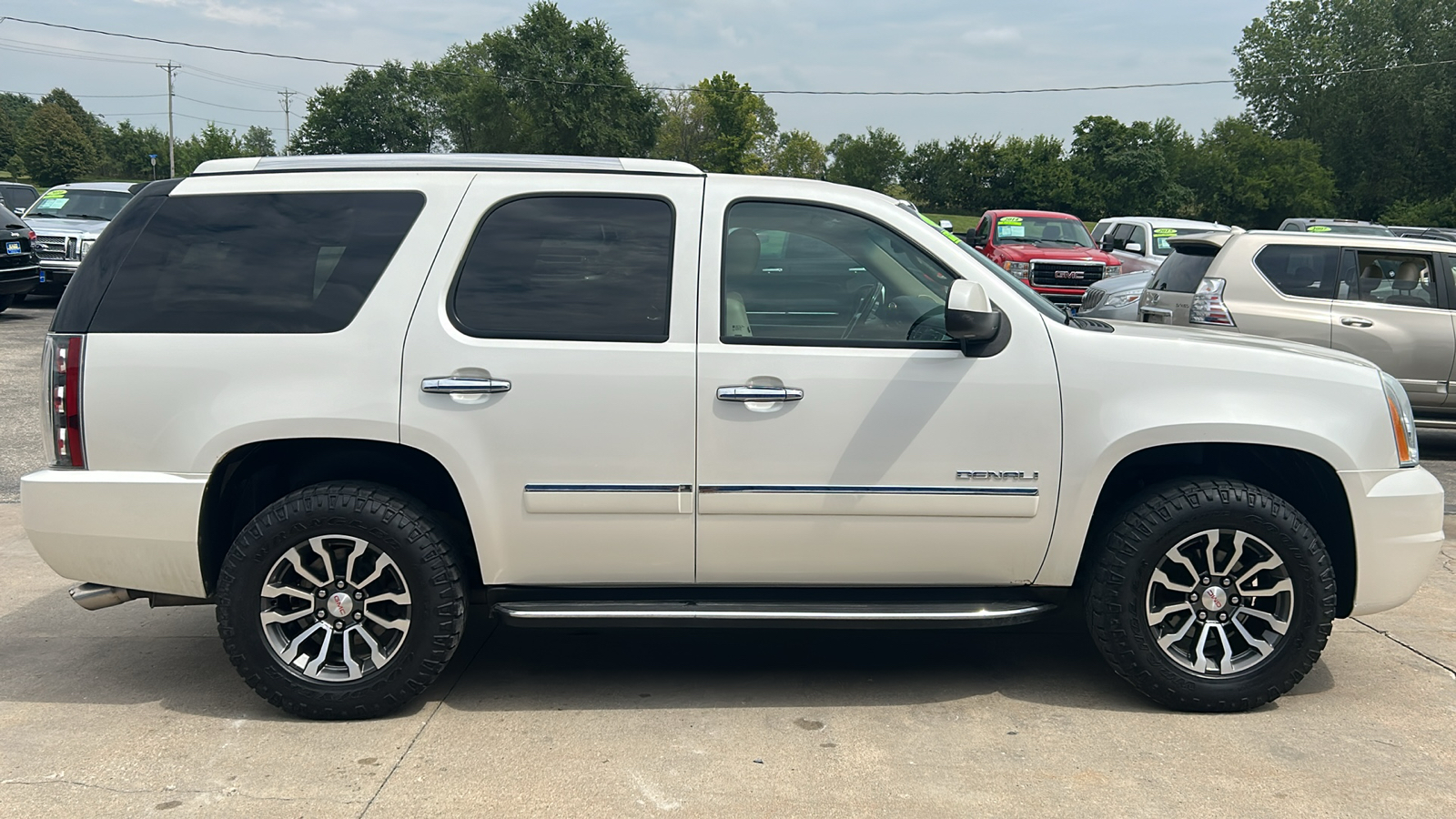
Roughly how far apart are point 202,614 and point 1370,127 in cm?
6539

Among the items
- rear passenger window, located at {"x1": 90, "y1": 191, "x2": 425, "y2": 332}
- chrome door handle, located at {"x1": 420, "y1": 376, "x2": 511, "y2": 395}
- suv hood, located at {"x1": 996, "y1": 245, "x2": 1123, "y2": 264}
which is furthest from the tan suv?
suv hood, located at {"x1": 996, "y1": 245, "x2": 1123, "y2": 264}

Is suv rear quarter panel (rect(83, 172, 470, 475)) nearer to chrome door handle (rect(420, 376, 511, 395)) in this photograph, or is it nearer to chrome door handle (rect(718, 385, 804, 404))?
chrome door handle (rect(420, 376, 511, 395))

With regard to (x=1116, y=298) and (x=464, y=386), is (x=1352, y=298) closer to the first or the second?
(x=1116, y=298)

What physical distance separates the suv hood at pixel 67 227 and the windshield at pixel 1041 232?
15.0 m

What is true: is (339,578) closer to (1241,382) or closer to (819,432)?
(819,432)

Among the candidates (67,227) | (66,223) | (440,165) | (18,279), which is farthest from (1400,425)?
(66,223)

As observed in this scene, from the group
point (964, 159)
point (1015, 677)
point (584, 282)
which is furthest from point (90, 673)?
point (964, 159)

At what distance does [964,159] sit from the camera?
72.9 m

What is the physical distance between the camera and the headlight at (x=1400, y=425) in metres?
3.94

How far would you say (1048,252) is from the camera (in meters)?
19.1

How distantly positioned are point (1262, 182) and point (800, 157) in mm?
54484

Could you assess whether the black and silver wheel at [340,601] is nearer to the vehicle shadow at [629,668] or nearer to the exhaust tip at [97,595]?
the vehicle shadow at [629,668]

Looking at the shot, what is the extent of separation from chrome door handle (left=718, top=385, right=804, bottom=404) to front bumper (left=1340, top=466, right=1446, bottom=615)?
6.43 ft

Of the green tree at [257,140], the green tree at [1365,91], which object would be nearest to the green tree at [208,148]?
the green tree at [257,140]
